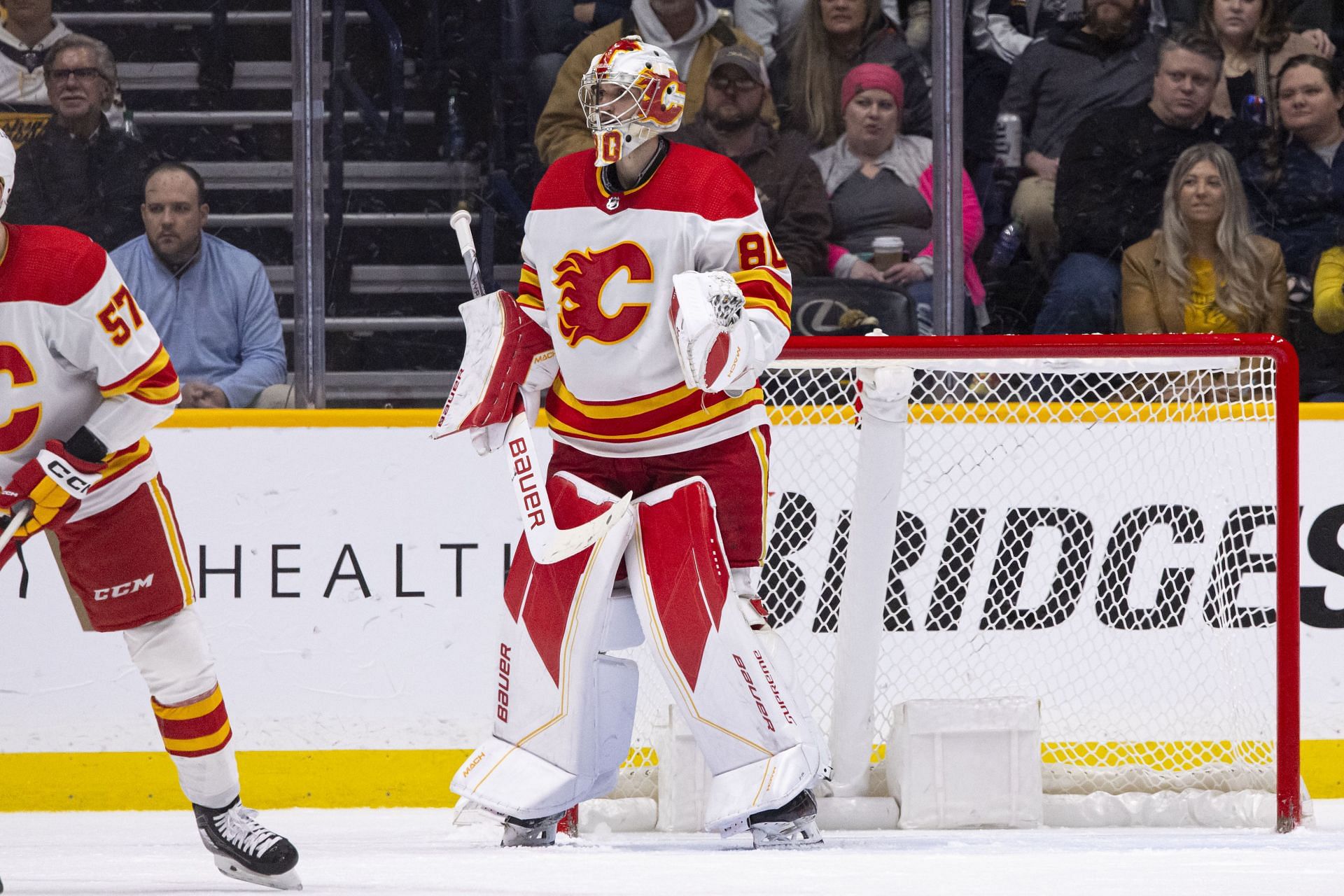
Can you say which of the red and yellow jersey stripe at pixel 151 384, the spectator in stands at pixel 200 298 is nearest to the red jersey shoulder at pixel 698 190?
the red and yellow jersey stripe at pixel 151 384

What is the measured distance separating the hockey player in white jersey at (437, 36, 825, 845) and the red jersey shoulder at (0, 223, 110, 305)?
25.9 inches

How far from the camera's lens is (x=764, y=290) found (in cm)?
276

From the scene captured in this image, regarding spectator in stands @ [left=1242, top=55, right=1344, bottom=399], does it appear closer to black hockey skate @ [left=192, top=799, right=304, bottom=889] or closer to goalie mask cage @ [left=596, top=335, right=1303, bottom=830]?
goalie mask cage @ [left=596, top=335, right=1303, bottom=830]

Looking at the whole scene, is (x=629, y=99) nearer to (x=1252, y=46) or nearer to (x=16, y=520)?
(x=16, y=520)

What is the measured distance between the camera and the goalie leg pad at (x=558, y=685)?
2.81 metres

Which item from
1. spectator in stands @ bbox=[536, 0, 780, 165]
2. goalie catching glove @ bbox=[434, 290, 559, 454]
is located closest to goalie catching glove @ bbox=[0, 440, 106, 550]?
goalie catching glove @ bbox=[434, 290, 559, 454]

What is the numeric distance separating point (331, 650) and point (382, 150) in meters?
1.16

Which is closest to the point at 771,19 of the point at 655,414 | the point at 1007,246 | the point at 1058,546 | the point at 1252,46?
the point at 1007,246

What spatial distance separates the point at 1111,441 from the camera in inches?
146

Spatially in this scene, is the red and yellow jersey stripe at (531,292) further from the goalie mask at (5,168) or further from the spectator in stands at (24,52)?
the spectator in stands at (24,52)

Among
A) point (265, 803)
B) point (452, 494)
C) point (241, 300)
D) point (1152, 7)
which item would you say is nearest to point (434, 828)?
point (265, 803)

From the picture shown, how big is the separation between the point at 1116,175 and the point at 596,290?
1.68 m

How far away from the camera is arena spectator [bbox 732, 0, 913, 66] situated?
13.0ft

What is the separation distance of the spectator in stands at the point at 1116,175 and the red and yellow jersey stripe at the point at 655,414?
4.33ft
